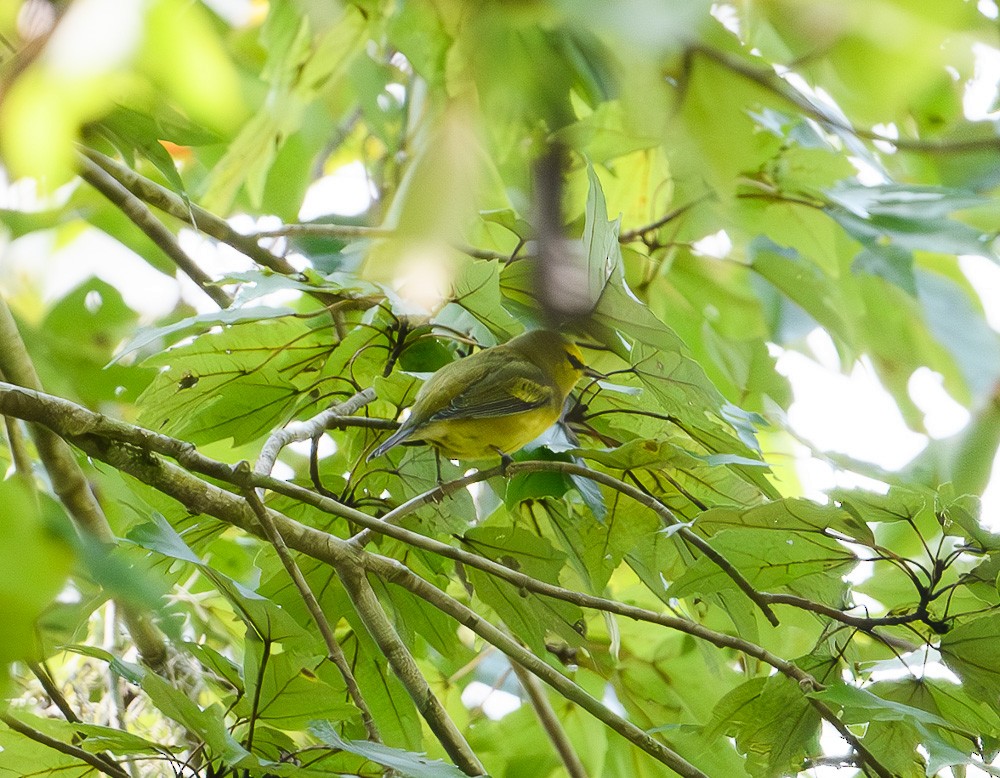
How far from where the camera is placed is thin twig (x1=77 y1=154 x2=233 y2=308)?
3.90 feet

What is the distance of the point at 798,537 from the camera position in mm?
937

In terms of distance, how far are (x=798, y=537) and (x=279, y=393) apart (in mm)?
→ 612

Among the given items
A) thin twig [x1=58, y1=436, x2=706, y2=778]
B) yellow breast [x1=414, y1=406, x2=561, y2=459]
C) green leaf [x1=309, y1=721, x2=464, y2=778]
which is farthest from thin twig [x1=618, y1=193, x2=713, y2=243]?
green leaf [x1=309, y1=721, x2=464, y2=778]

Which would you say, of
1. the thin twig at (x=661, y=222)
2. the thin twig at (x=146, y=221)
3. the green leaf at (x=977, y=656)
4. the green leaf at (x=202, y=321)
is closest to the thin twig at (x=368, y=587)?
the green leaf at (x=202, y=321)

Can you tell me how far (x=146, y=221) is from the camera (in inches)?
49.5

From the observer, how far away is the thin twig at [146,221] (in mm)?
1188

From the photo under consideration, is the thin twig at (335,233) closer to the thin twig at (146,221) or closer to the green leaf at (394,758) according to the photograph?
the thin twig at (146,221)

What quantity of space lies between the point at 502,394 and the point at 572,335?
0.23 m

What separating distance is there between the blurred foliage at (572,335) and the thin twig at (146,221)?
1 centimetres

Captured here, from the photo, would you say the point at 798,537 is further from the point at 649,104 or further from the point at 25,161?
the point at 25,161

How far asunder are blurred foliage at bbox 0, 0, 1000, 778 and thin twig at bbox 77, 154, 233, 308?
1 cm

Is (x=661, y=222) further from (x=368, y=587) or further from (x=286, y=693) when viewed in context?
(x=286, y=693)

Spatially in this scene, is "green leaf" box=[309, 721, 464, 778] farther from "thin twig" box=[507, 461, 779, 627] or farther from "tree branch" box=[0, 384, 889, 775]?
"thin twig" box=[507, 461, 779, 627]

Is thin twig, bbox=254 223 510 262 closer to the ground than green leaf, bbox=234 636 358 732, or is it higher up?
higher up
